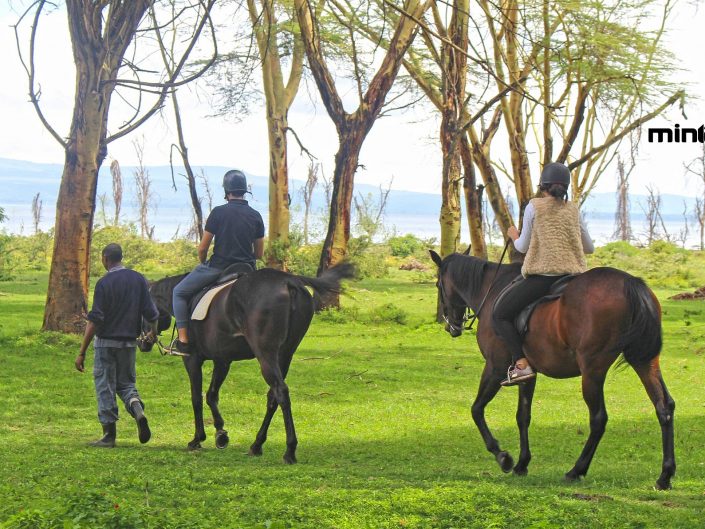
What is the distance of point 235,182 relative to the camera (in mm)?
10781

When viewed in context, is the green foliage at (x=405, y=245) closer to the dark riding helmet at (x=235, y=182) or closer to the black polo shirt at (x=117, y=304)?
the dark riding helmet at (x=235, y=182)

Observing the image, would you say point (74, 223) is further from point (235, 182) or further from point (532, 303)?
point (532, 303)

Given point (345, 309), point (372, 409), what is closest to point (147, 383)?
point (372, 409)

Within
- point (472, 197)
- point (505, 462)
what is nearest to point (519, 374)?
point (505, 462)

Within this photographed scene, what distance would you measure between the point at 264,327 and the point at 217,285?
0.97 m

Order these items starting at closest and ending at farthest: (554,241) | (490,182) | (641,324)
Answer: (641,324), (554,241), (490,182)

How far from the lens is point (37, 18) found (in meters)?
18.9

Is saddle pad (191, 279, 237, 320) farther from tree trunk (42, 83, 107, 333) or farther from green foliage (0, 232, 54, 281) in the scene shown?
green foliage (0, 232, 54, 281)

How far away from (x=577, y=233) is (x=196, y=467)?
3.73 meters

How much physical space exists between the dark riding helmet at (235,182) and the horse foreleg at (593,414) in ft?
13.2

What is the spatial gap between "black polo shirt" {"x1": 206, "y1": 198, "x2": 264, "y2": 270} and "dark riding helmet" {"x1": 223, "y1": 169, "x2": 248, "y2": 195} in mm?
105

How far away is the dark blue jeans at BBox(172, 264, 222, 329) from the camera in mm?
10727

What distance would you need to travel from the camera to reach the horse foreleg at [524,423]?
922cm

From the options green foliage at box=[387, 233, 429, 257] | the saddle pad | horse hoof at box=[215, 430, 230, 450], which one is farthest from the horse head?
green foliage at box=[387, 233, 429, 257]
